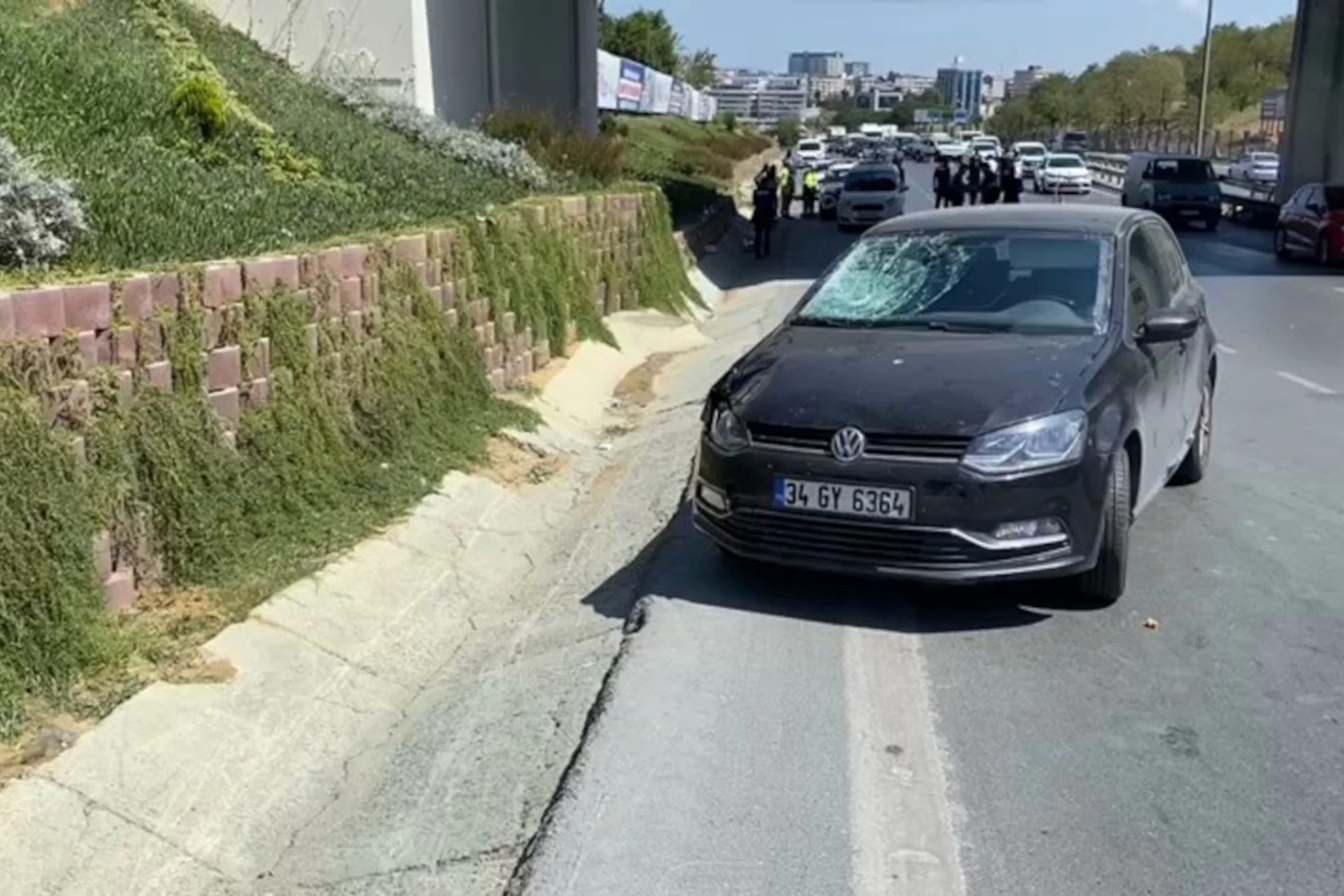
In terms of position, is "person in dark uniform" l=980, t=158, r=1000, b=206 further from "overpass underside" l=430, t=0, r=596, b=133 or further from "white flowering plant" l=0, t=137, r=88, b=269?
"white flowering plant" l=0, t=137, r=88, b=269

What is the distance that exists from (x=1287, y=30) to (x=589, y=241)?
8860cm

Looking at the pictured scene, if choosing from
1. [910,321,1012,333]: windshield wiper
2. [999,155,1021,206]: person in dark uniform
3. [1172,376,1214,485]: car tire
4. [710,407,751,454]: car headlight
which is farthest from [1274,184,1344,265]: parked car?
[710,407,751,454]: car headlight

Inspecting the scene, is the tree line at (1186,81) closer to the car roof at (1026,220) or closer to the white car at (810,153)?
the white car at (810,153)

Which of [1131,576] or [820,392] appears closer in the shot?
[820,392]

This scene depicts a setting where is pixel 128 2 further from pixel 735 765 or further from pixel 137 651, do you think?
pixel 735 765

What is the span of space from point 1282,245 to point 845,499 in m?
26.0

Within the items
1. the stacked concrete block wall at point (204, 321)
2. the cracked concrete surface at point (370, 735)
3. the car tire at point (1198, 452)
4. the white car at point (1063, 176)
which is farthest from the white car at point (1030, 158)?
the cracked concrete surface at point (370, 735)

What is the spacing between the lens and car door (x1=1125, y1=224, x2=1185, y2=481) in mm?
6391

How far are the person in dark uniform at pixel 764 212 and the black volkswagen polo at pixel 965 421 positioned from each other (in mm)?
22297

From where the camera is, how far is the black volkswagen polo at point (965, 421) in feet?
17.8

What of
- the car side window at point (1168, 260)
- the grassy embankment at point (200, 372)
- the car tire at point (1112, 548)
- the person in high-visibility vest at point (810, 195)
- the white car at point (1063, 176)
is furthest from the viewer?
the white car at point (1063, 176)

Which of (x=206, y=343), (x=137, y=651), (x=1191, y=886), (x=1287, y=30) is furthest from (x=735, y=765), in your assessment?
(x=1287, y=30)

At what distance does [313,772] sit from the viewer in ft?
15.8

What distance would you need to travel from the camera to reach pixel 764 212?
95.2 ft
